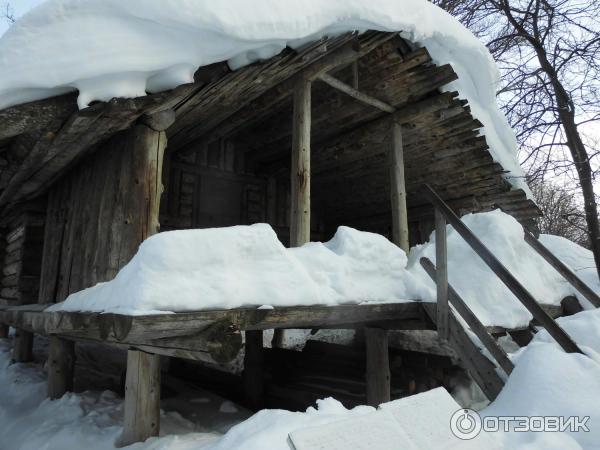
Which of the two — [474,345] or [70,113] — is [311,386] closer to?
[474,345]

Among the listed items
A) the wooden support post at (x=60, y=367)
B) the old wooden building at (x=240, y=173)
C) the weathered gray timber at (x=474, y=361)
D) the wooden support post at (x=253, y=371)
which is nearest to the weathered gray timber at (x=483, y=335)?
the weathered gray timber at (x=474, y=361)

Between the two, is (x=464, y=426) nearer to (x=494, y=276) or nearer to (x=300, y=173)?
(x=494, y=276)

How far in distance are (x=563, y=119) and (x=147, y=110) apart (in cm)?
742

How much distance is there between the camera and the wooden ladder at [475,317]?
3.04 m

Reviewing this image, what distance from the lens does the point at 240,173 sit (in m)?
8.71

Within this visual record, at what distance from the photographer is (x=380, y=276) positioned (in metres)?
4.35

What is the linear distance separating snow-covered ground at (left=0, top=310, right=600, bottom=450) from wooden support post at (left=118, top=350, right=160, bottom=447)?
0.41ft

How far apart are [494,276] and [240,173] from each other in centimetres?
572

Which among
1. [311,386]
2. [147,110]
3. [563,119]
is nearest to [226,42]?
[147,110]

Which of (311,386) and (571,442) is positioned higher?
(571,442)

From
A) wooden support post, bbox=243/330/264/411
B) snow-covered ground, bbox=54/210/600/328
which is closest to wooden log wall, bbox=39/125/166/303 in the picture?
snow-covered ground, bbox=54/210/600/328

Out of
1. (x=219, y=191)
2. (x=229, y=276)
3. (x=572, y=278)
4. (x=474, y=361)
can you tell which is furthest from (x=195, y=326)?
(x=219, y=191)

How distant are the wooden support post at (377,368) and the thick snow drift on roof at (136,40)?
3.57 metres

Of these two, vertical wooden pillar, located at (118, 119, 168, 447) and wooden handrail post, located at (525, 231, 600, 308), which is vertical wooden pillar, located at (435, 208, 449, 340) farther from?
vertical wooden pillar, located at (118, 119, 168, 447)
